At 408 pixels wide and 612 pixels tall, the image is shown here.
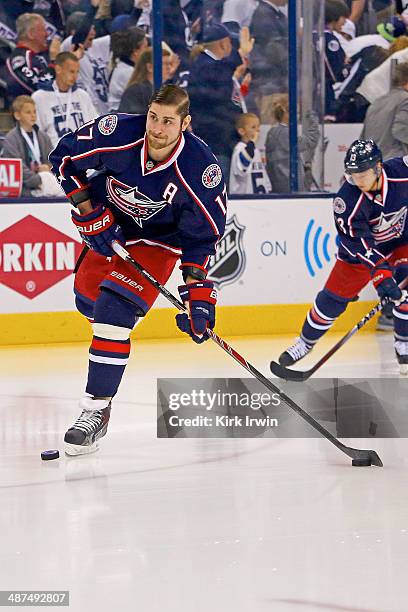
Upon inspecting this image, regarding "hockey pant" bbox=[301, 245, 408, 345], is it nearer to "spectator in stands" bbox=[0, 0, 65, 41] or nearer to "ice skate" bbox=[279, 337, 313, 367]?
"ice skate" bbox=[279, 337, 313, 367]

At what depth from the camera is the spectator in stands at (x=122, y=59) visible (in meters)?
6.25

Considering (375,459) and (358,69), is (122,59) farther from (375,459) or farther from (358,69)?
(375,459)

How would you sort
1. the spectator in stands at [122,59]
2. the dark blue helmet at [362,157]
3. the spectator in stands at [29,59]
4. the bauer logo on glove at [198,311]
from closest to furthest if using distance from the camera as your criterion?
the bauer logo on glove at [198,311] → the dark blue helmet at [362,157] → the spectator in stands at [29,59] → the spectator in stands at [122,59]

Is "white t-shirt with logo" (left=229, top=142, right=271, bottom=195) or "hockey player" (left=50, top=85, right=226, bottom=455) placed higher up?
"hockey player" (left=50, top=85, right=226, bottom=455)

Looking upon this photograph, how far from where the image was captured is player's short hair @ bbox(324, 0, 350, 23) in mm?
6851

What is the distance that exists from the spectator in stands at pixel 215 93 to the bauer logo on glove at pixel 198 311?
9.50ft

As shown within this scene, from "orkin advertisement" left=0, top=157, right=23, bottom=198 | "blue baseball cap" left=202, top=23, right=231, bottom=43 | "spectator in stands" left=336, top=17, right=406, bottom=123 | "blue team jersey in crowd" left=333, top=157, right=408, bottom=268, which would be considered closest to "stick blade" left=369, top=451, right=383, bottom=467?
"blue team jersey in crowd" left=333, top=157, right=408, bottom=268

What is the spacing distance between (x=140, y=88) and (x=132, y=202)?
2.74m

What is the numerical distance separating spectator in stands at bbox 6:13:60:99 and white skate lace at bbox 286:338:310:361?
1889 mm

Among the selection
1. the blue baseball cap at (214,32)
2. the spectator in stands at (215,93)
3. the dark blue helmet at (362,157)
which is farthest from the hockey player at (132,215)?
the blue baseball cap at (214,32)

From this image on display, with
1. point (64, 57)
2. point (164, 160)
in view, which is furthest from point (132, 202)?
point (64, 57)

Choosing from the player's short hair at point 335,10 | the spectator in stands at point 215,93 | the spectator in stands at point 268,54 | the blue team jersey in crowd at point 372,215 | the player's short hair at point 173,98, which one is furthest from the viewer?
the player's short hair at point 335,10

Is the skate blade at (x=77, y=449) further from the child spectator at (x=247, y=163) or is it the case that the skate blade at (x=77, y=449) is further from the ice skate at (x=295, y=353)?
the child spectator at (x=247, y=163)

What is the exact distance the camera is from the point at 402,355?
5246 mm
